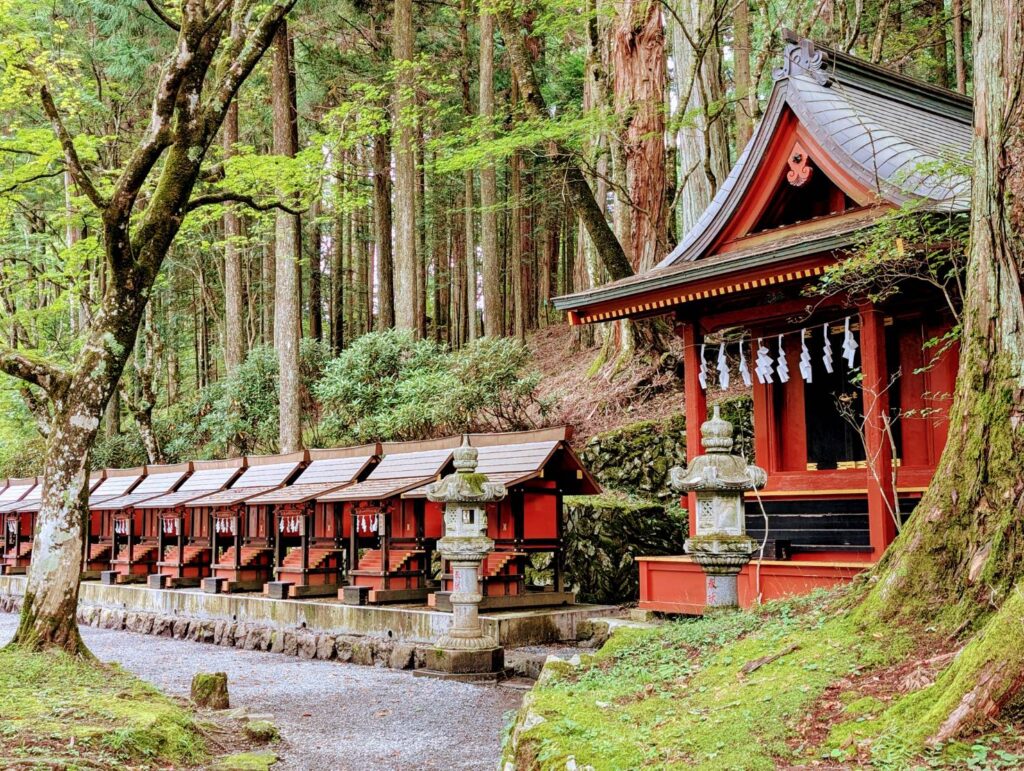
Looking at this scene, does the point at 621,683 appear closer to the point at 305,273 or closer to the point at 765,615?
the point at 765,615

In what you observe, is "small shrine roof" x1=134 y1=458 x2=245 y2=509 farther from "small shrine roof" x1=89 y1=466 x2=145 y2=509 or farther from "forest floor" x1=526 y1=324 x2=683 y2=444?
"forest floor" x1=526 y1=324 x2=683 y2=444

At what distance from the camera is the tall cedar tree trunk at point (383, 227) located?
27.7 m

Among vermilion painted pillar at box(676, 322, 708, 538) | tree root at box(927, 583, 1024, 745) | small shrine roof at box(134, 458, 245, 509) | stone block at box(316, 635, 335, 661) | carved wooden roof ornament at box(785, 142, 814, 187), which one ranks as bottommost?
stone block at box(316, 635, 335, 661)

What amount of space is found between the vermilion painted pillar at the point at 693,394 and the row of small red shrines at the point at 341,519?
1.69 metres

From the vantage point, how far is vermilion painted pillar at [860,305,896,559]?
9805 millimetres

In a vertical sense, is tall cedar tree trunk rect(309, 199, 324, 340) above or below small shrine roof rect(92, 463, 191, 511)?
above

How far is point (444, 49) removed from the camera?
1102 inches

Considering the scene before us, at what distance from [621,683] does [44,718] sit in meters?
3.76

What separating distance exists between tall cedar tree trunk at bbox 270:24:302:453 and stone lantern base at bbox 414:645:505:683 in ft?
35.2

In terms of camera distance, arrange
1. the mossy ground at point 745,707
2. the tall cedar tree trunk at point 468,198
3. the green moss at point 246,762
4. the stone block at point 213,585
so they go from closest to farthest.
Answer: the mossy ground at point 745,707
the green moss at point 246,762
the stone block at point 213,585
the tall cedar tree trunk at point 468,198

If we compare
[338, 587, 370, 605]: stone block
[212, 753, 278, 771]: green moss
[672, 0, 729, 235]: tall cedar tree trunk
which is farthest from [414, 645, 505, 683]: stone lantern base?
[672, 0, 729, 235]: tall cedar tree trunk

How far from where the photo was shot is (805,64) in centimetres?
1184

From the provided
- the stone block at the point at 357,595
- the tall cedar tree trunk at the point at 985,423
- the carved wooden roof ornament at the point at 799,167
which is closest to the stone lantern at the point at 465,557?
the stone block at the point at 357,595

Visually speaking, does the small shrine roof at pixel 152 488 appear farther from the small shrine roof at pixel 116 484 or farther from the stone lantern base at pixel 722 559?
the stone lantern base at pixel 722 559
